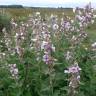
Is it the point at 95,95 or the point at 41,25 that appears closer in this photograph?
the point at 95,95

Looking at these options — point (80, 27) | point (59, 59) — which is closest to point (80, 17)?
point (80, 27)

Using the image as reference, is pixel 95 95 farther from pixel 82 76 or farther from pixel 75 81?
pixel 75 81

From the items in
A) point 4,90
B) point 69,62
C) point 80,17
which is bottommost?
point 4,90

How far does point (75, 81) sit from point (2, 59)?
77.7 inches

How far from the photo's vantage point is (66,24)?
6.41 metres

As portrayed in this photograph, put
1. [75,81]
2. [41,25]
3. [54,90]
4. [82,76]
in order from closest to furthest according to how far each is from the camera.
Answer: [75,81] → [54,90] → [82,76] → [41,25]

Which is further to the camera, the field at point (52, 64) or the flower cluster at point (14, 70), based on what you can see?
the flower cluster at point (14, 70)

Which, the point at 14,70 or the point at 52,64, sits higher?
the point at 52,64

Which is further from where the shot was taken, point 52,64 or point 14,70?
point 14,70

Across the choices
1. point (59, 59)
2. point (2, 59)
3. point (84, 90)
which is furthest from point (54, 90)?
point (2, 59)

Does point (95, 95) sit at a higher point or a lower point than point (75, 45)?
lower

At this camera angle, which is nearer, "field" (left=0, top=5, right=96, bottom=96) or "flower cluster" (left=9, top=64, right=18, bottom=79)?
"field" (left=0, top=5, right=96, bottom=96)

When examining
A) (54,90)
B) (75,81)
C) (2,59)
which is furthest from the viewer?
(2,59)

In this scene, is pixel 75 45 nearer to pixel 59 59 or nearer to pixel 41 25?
pixel 59 59
